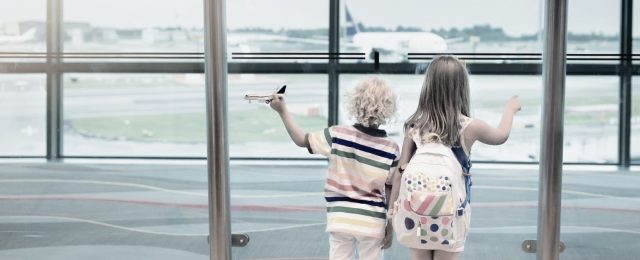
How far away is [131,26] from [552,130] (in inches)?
88.0

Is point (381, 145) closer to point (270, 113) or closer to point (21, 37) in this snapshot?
point (270, 113)

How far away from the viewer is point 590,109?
4.91 metres

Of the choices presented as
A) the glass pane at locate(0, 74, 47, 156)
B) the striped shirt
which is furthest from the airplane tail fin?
the glass pane at locate(0, 74, 47, 156)

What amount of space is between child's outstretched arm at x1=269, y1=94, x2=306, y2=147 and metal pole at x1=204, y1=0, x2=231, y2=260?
401 mm

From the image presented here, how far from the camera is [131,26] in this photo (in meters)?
5.20

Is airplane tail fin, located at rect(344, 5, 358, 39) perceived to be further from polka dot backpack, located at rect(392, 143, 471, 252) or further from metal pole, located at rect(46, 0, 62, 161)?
metal pole, located at rect(46, 0, 62, 161)

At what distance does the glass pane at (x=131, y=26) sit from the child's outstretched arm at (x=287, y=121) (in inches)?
26.3

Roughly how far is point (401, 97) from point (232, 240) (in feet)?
3.88

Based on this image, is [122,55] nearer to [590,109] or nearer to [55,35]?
[55,35]

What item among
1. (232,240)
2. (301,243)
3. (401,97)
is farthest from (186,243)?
(401,97)

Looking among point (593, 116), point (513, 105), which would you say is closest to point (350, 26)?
point (513, 105)

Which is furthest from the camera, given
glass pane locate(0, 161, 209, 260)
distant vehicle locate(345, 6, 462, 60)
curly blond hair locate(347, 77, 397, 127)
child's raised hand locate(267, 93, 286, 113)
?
glass pane locate(0, 161, 209, 260)

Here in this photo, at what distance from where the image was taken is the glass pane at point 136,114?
516cm

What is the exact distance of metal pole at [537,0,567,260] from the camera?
4.78m
